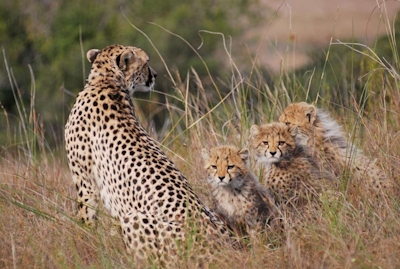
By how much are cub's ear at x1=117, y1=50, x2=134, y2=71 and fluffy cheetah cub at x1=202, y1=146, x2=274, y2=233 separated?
797mm

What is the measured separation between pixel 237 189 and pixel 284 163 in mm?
429

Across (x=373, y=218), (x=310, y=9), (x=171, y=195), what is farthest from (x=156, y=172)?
(x=310, y=9)

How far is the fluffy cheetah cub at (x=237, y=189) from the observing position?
14.6ft

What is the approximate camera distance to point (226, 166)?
4.44 m

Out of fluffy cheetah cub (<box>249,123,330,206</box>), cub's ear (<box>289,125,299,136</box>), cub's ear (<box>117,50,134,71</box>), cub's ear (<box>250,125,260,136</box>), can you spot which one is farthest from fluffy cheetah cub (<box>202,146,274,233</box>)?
cub's ear (<box>117,50,134,71</box>)

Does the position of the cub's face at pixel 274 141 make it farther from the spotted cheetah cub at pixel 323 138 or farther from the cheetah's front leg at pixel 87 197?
the cheetah's front leg at pixel 87 197

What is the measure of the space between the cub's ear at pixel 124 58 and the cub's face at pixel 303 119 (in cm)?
107

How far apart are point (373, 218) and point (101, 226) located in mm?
1517

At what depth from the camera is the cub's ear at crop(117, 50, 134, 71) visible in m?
4.90

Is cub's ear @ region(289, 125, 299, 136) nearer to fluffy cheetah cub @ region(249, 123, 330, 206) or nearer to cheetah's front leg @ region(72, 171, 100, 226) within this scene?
fluffy cheetah cub @ region(249, 123, 330, 206)

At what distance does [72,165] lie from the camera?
4.70m

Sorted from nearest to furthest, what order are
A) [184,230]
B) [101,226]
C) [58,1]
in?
[184,230], [101,226], [58,1]

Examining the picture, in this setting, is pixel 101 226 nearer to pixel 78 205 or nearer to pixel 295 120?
pixel 78 205

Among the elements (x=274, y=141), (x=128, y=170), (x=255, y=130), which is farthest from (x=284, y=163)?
(x=128, y=170)
